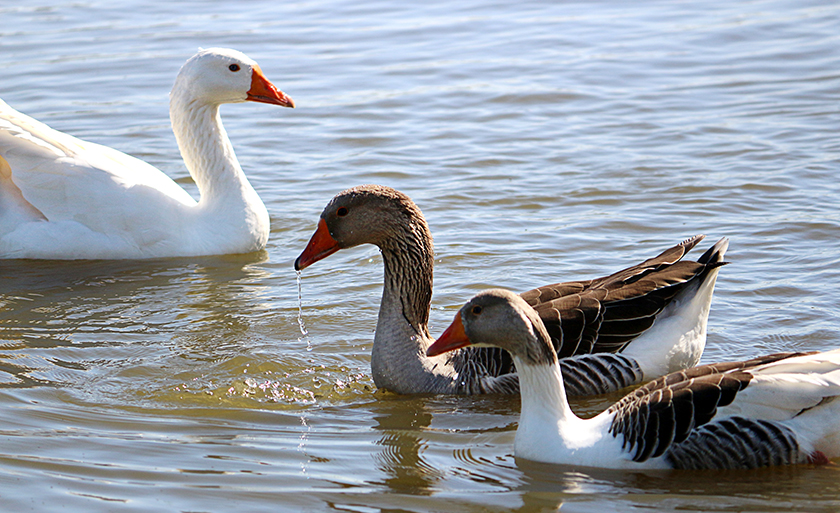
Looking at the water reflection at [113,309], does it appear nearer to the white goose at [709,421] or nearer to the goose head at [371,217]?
the goose head at [371,217]

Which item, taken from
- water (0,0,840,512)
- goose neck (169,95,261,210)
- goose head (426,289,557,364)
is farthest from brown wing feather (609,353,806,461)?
goose neck (169,95,261,210)

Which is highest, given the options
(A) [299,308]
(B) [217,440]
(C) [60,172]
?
(C) [60,172]

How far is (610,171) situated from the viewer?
11.1 meters

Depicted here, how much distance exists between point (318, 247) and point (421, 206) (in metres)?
3.63

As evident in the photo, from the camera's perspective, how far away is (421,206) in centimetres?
1048

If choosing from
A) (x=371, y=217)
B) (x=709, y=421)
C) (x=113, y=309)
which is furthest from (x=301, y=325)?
(x=709, y=421)

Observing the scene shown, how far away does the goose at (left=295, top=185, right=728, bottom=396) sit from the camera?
6555mm

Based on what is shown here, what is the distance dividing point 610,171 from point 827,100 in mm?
3876

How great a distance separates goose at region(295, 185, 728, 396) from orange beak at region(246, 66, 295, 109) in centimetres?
298

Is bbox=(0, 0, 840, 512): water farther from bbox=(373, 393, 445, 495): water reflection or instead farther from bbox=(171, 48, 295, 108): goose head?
bbox=(171, 48, 295, 108): goose head

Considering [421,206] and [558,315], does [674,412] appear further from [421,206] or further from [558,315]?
[421,206]

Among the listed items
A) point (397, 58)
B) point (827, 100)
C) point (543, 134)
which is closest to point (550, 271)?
point (543, 134)

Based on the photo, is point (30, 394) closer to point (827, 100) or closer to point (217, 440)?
point (217, 440)

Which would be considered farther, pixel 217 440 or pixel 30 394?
pixel 30 394
